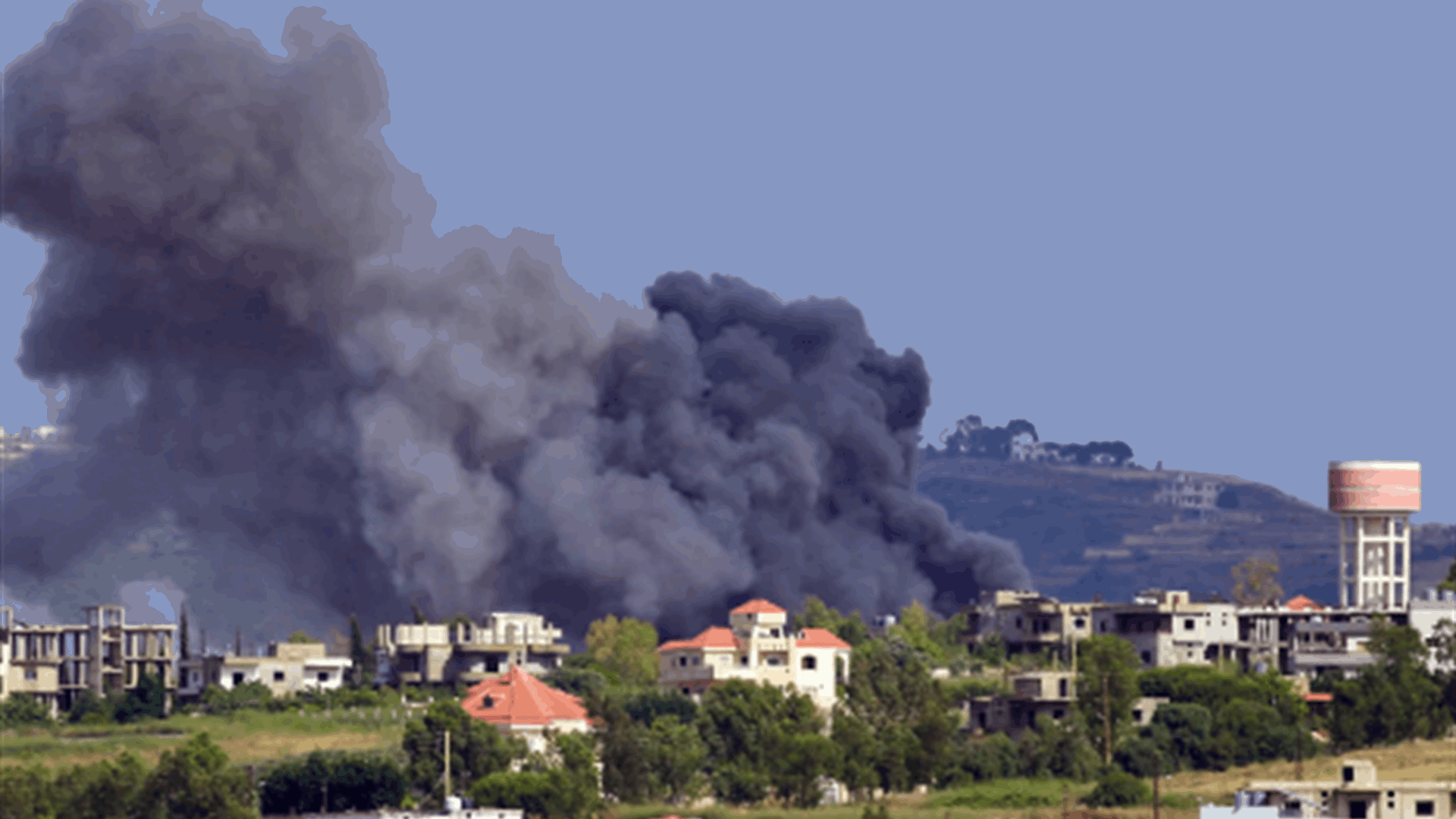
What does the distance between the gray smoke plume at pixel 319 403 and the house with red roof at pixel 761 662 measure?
2262cm

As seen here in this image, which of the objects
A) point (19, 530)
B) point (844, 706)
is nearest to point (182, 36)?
point (19, 530)

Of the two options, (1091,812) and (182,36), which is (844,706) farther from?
(182,36)

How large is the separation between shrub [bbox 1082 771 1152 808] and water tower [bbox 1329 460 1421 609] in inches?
1645

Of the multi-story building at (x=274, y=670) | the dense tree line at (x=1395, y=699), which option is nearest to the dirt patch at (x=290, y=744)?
the multi-story building at (x=274, y=670)

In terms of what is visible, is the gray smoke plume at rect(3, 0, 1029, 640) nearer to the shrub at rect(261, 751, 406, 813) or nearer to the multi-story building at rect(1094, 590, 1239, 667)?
the multi-story building at rect(1094, 590, 1239, 667)

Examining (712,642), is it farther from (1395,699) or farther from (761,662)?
(1395,699)

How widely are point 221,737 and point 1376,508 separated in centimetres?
5474

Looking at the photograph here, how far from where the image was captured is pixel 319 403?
433 feet

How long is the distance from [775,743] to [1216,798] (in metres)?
12.7

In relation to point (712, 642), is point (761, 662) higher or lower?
lower

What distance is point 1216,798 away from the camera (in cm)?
8156

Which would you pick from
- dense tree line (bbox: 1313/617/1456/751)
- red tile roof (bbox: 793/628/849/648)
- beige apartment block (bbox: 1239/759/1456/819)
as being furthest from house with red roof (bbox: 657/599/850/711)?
beige apartment block (bbox: 1239/759/1456/819)

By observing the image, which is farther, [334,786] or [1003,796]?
[1003,796]

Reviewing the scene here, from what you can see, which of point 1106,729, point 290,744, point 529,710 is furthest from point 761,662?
point 290,744
